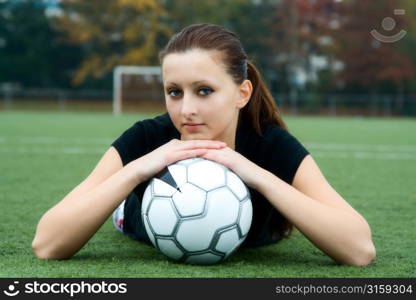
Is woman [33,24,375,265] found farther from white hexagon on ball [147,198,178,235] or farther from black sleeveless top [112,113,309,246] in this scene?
white hexagon on ball [147,198,178,235]

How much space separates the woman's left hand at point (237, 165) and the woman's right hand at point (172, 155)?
34 mm

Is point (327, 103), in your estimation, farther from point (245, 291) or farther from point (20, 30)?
point (245, 291)

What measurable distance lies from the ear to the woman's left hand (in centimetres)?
36

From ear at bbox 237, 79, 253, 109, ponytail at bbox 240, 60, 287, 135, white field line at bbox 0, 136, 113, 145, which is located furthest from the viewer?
white field line at bbox 0, 136, 113, 145

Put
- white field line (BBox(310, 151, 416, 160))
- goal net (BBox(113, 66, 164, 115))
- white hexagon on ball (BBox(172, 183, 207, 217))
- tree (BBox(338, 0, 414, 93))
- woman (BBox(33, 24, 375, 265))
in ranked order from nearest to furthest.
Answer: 1. white hexagon on ball (BBox(172, 183, 207, 217))
2. woman (BBox(33, 24, 375, 265))
3. white field line (BBox(310, 151, 416, 160))
4. goal net (BBox(113, 66, 164, 115))
5. tree (BBox(338, 0, 414, 93))

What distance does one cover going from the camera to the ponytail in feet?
10.9

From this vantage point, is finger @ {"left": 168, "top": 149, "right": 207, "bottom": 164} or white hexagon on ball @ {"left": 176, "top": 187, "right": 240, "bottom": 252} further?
finger @ {"left": 168, "top": 149, "right": 207, "bottom": 164}

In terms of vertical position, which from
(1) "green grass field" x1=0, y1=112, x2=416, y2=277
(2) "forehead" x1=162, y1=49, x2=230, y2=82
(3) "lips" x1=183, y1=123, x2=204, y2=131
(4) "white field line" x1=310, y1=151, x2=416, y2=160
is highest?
(2) "forehead" x1=162, y1=49, x2=230, y2=82

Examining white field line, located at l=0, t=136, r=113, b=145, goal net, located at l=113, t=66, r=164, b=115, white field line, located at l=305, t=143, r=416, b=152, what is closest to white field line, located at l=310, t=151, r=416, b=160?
white field line, located at l=305, t=143, r=416, b=152

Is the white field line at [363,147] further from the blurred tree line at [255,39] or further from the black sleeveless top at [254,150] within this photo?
the blurred tree line at [255,39]

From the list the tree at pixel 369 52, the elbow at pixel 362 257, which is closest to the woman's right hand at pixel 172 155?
the elbow at pixel 362 257

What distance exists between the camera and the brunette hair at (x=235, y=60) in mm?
2906

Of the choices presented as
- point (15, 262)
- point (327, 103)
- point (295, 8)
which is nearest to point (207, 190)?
point (15, 262)

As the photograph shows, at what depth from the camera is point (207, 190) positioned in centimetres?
275
